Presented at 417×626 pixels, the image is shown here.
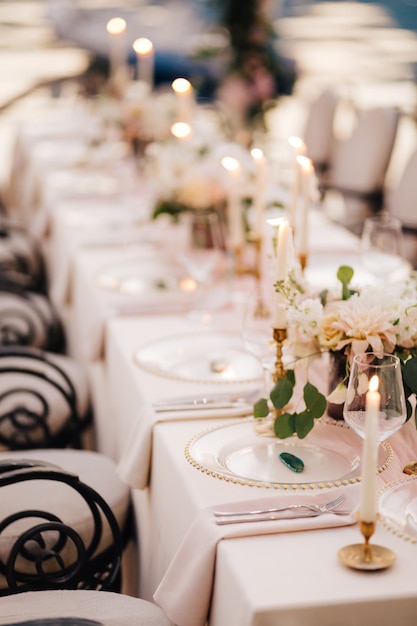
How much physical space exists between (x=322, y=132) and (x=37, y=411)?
3.26m

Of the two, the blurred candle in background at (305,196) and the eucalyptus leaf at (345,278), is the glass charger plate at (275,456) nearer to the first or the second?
the eucalyptus leaf at (345,278)

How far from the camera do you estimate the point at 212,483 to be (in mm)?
1586

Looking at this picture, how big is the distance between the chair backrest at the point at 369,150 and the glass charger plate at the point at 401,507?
341 cm

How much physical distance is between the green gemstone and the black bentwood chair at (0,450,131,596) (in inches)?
15.8

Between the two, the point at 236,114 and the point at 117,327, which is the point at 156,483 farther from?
the point at 236,114

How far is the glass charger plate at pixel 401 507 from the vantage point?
1411 millimetres

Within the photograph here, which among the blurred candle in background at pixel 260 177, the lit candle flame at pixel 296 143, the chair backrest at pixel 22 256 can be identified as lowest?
the chair backrest at pixel 22 256

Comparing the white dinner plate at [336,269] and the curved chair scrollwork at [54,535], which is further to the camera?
the white dinner plate at [336,269]

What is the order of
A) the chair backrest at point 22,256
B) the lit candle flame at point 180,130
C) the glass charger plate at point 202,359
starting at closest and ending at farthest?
1. the glass charger plate at point 202,359
2. the lit candle flame at point 180,130
3. the chair backrest at point 22,256

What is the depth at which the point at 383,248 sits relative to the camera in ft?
8.30

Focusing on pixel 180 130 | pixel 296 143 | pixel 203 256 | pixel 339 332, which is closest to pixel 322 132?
pixel 180 130

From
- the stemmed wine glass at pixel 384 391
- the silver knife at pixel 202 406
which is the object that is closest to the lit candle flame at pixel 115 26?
the silver knife at pixel 202 406

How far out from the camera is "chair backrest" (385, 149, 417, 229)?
4.13 metres

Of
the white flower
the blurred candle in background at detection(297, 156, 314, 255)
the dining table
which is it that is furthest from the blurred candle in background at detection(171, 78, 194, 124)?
the white flower
